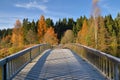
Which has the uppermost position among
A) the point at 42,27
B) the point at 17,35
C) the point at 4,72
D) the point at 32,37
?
the point at 42,27

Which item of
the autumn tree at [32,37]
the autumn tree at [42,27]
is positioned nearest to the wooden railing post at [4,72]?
the autumn tree at [32,37]

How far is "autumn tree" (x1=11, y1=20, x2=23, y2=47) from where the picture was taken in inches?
3805

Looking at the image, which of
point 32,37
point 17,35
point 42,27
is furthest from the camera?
point 17,35

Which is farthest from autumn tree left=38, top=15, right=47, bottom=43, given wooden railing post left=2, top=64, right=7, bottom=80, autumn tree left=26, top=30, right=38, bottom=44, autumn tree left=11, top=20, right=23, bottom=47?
wooden railing post left=2, top=64, right=7, bottom=80

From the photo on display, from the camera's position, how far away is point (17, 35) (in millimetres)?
101188

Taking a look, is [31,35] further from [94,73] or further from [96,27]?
[94,73]

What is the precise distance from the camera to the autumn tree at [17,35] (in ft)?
317

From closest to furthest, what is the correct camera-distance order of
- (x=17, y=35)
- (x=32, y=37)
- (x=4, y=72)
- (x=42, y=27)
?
(x=4, y=72) < (x=32, y=37) < (x=42, y=27) < (x=17, y=35)

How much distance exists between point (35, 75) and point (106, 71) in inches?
107

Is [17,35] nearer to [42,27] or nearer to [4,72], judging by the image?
[42,27]

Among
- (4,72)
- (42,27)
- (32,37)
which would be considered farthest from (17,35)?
(4,72)

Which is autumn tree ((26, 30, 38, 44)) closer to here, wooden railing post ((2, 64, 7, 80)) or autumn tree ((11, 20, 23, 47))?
autumn tree ((11, 20, 23, 47))

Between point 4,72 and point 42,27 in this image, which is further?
point 42,27

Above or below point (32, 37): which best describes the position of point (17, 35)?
above
